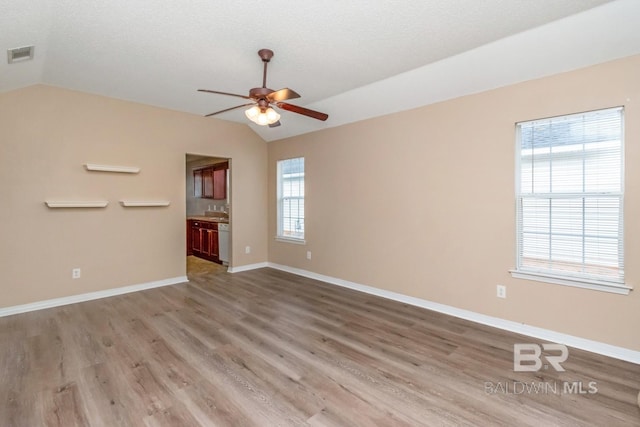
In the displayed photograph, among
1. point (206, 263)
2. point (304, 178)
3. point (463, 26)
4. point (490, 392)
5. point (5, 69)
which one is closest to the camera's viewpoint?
point (490, 392)

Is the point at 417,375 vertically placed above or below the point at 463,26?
below

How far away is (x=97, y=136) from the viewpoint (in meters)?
4.02

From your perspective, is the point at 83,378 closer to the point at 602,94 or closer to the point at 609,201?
the point at 609,201

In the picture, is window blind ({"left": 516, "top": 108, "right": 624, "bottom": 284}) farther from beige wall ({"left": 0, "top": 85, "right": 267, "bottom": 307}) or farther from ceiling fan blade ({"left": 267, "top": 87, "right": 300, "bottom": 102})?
beige wall ({"left": 0, "top": 85, "right": 267, "bottom": 307})

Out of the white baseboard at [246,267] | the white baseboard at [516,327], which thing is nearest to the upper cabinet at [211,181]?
the white baseboard at [246,267]

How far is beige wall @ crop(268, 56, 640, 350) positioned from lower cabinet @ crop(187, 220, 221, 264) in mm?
2295

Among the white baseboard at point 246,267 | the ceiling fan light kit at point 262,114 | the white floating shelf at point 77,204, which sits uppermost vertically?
the ceiling fan light kit at point 262,114

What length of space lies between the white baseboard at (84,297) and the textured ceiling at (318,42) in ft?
8.24

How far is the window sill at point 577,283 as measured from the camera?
247 cm

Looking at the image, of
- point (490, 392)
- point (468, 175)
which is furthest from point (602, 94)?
point (490, 392)

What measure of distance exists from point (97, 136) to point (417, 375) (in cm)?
465

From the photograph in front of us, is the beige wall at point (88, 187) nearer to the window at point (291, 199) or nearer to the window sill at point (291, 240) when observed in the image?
the window at point (291, 199)

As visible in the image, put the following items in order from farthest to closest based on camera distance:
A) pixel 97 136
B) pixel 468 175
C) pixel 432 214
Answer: pixel 97 136 < pixel 432 214 < pixel 468 175

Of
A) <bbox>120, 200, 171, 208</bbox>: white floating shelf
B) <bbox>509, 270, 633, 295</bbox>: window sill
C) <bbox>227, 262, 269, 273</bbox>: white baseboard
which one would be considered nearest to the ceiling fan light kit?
<bbox>120, 200, 171, 208</bbox>: white floating shelf
